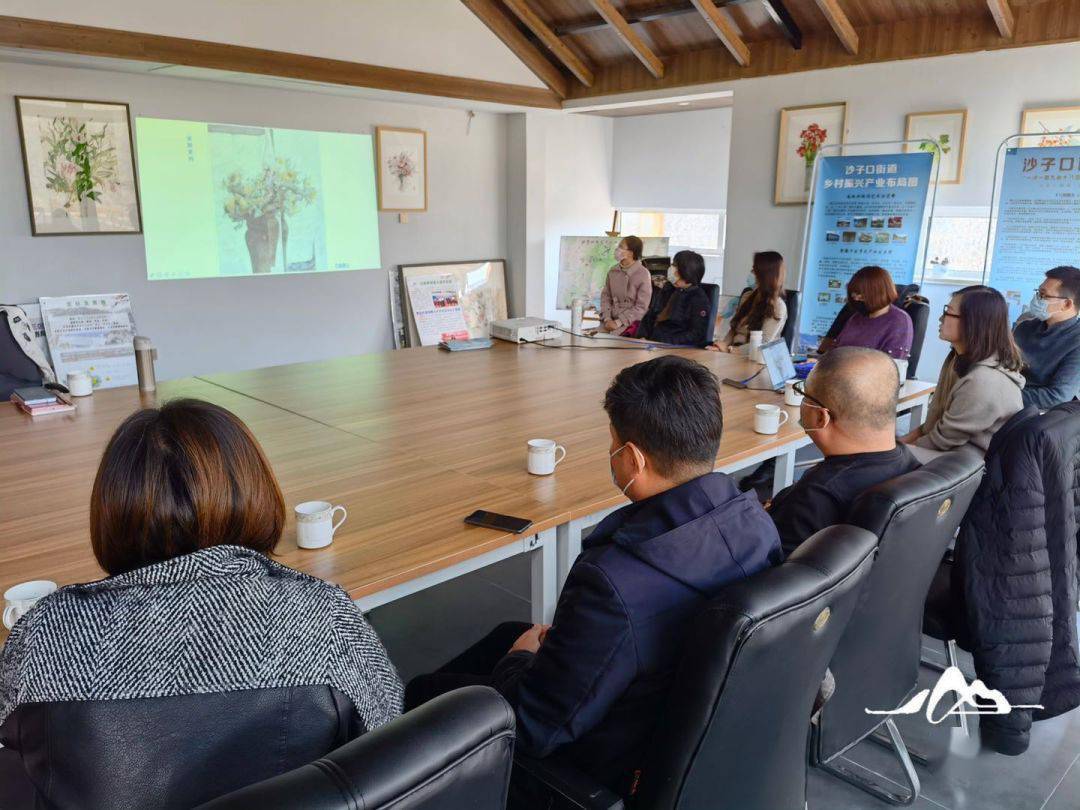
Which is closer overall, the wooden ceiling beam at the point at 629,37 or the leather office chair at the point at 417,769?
the leather office chair at the point at 417,769

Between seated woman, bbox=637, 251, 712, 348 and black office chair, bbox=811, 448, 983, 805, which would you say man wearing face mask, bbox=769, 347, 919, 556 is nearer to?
black office chair, bbox=811, 448, 983, 805

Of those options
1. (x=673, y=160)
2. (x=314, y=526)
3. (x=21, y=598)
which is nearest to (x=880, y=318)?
(x=314, y=526)

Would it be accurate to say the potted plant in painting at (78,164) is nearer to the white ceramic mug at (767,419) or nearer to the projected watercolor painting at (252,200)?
the projected watercolor painting at (252,200)

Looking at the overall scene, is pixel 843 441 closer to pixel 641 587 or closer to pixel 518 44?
pixel 641 587

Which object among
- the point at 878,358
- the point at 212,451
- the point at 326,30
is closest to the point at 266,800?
the point at 212,451

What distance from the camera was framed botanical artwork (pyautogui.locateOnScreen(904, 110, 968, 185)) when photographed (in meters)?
5.46

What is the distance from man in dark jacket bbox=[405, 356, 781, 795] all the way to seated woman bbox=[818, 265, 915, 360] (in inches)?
120

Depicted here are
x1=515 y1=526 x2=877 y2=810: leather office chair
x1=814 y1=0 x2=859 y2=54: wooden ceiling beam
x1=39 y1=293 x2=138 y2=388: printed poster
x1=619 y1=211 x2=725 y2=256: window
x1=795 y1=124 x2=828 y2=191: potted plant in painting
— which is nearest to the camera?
x1=515 y1=526 x2=877 y2=810: leather office chair

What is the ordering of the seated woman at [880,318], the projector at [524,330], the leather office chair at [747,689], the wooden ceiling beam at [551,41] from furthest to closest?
the wooden ceiling beam at [551,41]
the projector at [524,330]
the seated woman at [880,318]
the leather office chair at [747,689]

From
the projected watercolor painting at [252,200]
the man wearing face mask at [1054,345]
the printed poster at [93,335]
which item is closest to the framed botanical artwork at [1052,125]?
the man wearing face mask at [1054,345]

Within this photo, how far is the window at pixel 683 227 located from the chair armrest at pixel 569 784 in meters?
8.47

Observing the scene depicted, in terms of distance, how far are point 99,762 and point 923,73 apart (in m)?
6.24

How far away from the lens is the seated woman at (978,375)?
276 cm

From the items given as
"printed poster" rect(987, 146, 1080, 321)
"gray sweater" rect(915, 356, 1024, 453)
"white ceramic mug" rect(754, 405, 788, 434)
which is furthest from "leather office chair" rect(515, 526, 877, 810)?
"printed poster" rect(987, 146, 1080, 321)
